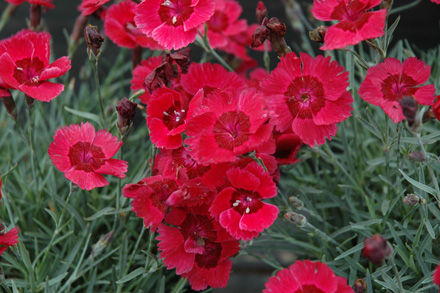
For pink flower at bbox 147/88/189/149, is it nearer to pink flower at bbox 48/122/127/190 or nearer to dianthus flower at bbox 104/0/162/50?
pink flower at bbox 48/122/127/190

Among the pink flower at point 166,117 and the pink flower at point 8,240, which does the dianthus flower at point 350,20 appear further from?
the pink flower at point 8,240

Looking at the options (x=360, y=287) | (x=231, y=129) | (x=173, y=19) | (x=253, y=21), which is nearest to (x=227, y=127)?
(x=231, y=129)

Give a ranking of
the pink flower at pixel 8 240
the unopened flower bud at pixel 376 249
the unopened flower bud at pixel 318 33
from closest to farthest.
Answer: the unopened flower bud at pixel 376 249 → the pink flower at pixel 8 240 → the unopened flower bud at pixel 318 33

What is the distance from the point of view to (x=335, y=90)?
857 mm

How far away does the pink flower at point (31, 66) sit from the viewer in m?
0.91

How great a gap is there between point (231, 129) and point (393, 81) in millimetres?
289

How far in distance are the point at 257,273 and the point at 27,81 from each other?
3.26ft

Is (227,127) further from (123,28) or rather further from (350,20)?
(123,28)

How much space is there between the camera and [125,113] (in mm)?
918

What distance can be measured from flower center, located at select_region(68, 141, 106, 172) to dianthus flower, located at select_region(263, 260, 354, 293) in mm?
384

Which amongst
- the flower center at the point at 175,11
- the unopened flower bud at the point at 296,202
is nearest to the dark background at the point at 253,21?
the unopened flower bud at the point at 296,202

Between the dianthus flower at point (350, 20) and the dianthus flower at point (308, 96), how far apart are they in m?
0.06

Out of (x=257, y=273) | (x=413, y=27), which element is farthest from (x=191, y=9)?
(x=413, y=27)

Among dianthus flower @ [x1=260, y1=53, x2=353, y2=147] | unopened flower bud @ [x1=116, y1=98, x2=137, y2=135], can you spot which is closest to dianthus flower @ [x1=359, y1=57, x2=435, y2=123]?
dianthus flower @ [x1=260, y1=53, x2=353, y2=147]
